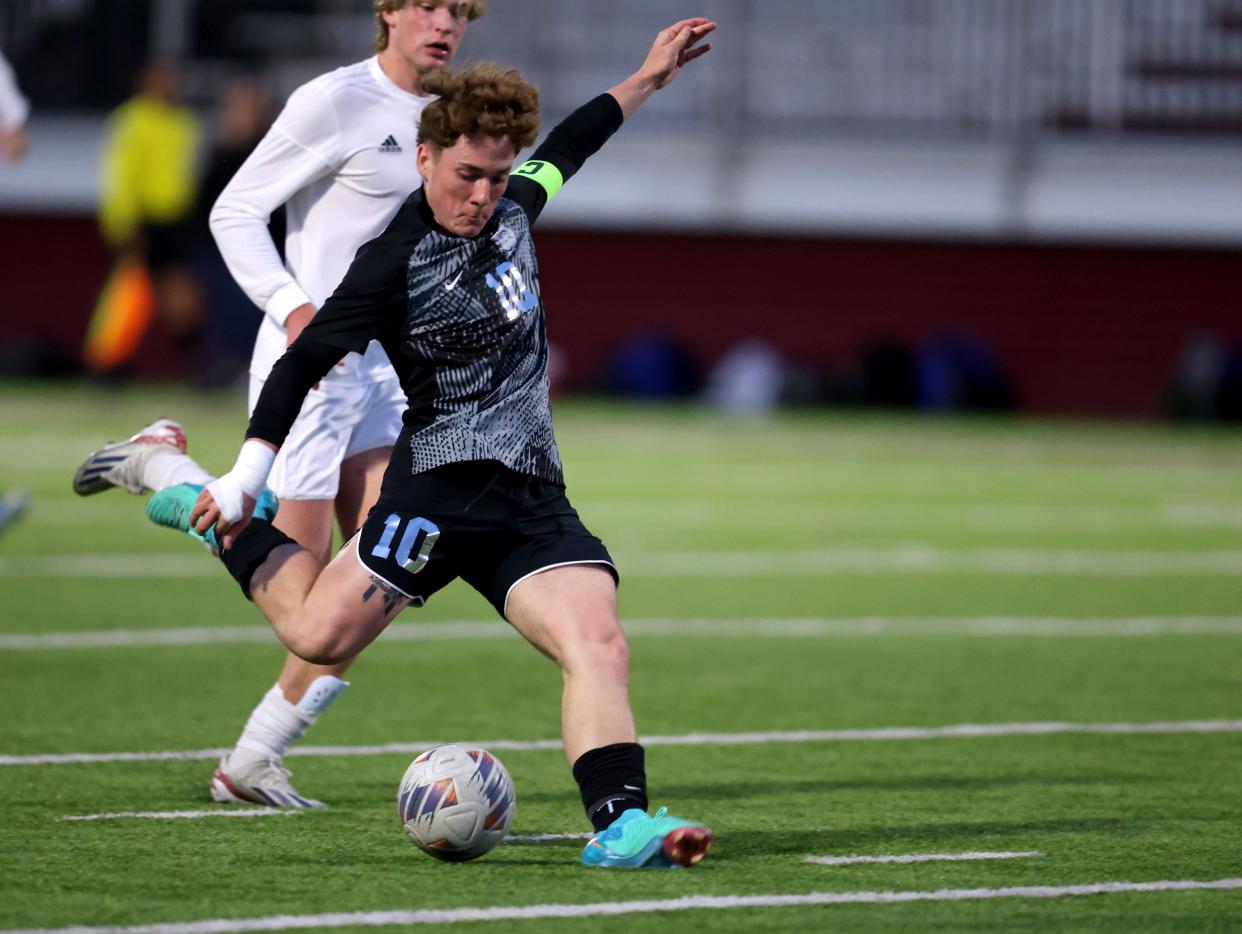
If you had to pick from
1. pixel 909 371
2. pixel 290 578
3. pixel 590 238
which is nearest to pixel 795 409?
pixel 909 371

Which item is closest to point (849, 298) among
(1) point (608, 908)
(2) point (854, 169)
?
(2) point (854, 169)

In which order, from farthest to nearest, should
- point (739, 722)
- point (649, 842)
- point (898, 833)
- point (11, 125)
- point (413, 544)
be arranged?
point (11, 125) < point (739, 722) < point (898, 833) < point (413, 544) < point (649, 842)

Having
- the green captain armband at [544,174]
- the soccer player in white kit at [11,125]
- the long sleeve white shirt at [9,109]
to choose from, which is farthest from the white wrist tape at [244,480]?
the long sleeve white shirt at [9,109]

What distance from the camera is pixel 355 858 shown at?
557 centimetres

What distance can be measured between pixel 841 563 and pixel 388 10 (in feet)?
22.7

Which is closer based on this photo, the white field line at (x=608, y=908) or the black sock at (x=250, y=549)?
the white field line at (x=608, y=908)

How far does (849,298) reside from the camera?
2456 cm

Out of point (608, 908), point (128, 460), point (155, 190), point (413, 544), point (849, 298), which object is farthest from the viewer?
point (849, 298)

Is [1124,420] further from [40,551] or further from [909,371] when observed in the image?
[40,551]

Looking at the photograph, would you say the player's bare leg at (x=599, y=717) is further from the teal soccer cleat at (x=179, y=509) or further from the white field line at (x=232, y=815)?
the teal soccer cleat at (x=179, y=509)

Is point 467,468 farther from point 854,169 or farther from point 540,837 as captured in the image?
point 854,169

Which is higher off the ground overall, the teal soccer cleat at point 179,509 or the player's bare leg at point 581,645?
the teal soccer cleat at point 179,509

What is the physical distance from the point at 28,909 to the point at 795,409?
1916 centimetres

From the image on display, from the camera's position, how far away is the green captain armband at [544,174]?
6.02 m
